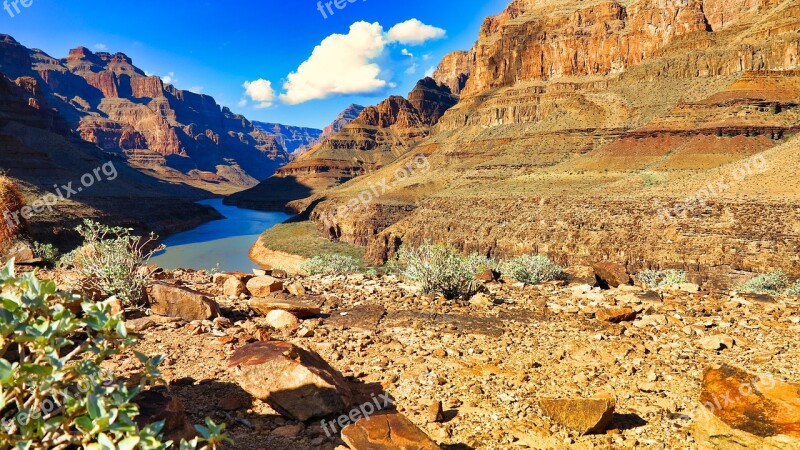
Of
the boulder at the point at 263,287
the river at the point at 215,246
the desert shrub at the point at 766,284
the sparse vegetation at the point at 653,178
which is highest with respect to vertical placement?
the sparse vegetation at the point at 653,178

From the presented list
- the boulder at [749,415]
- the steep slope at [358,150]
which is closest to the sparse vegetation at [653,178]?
the boulder at [749,415]

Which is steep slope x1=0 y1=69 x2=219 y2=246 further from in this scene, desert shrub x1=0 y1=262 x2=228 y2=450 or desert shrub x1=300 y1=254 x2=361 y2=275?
desert shrub x1=0 y1=262 x2=228 y2=450

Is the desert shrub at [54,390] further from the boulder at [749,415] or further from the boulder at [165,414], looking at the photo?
the boulder at [749,415]

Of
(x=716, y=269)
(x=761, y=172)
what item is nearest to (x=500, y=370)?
(x=716, y=269)

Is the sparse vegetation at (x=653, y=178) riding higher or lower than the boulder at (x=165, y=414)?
higher

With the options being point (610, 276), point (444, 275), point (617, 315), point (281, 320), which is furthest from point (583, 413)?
point (610, 276)

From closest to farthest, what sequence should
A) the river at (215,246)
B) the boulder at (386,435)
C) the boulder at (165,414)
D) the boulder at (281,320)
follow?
the boulder at (165,414)
the boulder at (386,435)
the boulder at (281,320)
the river at (215,246)
